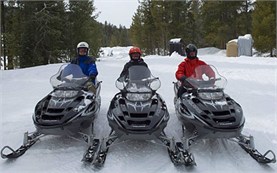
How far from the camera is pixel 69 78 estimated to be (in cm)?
498

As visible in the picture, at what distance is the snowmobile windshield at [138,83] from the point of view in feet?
15.0

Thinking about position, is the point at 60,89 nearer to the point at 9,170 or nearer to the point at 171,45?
the point at 9,170

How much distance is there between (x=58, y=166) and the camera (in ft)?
13.3

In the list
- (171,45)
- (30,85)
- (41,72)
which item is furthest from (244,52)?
(30,85)

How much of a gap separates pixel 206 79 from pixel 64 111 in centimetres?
234

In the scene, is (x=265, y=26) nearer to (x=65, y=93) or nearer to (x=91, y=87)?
(x=91, y=87)

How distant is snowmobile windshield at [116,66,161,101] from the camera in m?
4.57

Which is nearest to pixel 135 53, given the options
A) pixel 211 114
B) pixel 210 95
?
pixel 210 95

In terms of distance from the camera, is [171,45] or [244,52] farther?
[171,45]

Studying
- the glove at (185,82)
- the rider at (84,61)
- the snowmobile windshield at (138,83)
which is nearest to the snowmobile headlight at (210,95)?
the glove at (185,82)

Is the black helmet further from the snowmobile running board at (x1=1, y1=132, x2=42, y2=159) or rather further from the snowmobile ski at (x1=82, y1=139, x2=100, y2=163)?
the snowmobile running board at (x1=1, y1=132, x2=42, y2=159)

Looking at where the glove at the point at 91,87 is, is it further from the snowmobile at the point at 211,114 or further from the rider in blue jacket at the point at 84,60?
the snowmobile at the point at 211,114

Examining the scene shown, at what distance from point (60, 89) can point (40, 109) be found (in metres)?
0.47

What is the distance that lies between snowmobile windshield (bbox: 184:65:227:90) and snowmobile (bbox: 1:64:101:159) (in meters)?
1.68
